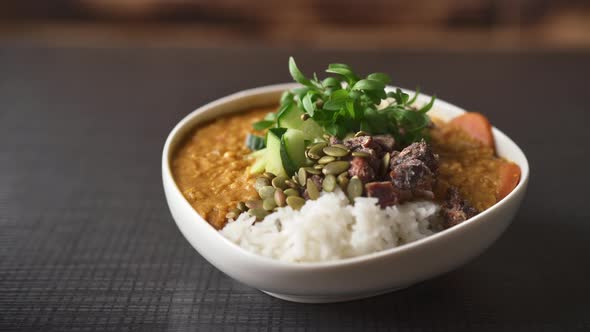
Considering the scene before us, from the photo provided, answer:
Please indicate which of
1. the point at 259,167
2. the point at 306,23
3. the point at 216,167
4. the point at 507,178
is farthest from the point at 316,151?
the point at 306,23

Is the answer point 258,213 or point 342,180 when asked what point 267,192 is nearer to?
point 258,213

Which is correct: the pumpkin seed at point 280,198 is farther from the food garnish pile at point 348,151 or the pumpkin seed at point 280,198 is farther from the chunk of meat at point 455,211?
the chunk of meat at point 455,211

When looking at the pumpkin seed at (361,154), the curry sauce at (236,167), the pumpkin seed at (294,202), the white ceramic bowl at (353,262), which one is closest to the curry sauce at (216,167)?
the curry sauce at (236,167)

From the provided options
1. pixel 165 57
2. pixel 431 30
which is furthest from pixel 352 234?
pixel 431 30

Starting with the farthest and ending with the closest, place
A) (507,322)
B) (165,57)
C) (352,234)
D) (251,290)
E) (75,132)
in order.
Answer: (165,57), (75,132), (251,290), (507,322), (352,234)

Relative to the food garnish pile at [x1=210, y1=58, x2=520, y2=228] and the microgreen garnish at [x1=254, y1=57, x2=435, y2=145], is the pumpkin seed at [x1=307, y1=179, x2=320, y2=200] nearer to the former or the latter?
the food garnish pile at [x1=210, y1=58, x2=520, y2=228]

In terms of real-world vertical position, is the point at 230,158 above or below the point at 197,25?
above

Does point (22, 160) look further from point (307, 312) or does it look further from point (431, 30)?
point (431, 30)
